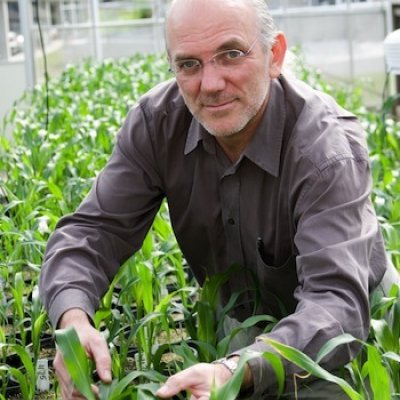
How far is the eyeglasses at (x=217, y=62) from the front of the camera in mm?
1924

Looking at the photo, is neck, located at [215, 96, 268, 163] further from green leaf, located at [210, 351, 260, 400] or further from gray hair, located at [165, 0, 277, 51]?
green leaf, located at [210, 351, 260, 400]

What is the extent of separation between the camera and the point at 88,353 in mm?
1852

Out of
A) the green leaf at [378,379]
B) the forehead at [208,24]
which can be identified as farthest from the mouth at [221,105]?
the green leaf at [378,379]

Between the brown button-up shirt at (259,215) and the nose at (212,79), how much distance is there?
17cm

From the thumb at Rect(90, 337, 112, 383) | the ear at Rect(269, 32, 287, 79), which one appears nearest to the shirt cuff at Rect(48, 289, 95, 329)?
the thumb at Rect(90, 337, 112, 383)

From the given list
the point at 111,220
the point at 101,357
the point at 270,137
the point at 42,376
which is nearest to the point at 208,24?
the point at 270,137

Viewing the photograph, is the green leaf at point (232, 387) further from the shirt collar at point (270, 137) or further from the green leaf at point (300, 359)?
the shirt collar at point (270, 137)

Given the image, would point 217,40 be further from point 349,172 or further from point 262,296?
point 262,296

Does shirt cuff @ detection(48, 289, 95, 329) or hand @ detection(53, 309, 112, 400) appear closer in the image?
hand @ detection(53, 309, 112, 400)

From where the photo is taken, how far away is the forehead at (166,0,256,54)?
6.25 ft

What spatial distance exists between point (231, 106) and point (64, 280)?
1.54 ft

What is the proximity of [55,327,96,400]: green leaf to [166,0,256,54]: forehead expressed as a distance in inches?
22.8

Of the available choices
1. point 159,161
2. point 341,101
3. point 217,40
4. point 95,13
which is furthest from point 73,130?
point 95,13

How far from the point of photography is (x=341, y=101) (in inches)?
235
